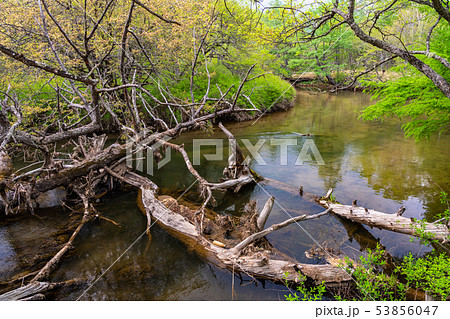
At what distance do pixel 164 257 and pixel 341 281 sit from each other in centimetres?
320

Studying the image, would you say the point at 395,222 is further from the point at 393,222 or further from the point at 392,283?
the point at 392,283

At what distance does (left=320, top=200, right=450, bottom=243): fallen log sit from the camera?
4.44 meters

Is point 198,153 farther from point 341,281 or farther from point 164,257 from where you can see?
point 341,281

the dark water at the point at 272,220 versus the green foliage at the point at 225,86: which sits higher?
the green foliage at the point at 225,86

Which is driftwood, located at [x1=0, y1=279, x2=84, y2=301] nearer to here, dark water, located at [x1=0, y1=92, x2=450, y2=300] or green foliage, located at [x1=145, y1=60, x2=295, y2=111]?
dark water, located at [x1=0, y1=92, x2=450, y2=300]

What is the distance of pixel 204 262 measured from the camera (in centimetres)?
495

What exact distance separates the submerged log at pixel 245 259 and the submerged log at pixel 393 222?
6.19 ft

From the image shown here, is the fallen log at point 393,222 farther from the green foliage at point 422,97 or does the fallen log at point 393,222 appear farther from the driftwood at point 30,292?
the driftwood at point 30,292

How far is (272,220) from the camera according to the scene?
633 cm

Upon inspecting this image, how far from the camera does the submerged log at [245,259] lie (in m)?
3.96

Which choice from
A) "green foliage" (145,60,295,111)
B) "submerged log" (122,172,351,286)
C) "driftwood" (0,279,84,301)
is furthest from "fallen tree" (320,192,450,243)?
"green foliage" (145,60,295,111)

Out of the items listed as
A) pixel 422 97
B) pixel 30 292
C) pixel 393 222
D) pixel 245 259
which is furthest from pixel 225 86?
pixel 30 292

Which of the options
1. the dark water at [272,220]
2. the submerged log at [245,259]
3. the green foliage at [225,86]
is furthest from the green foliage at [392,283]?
the green foliage at [225,86]

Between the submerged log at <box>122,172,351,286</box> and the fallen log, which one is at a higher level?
the fallen log
